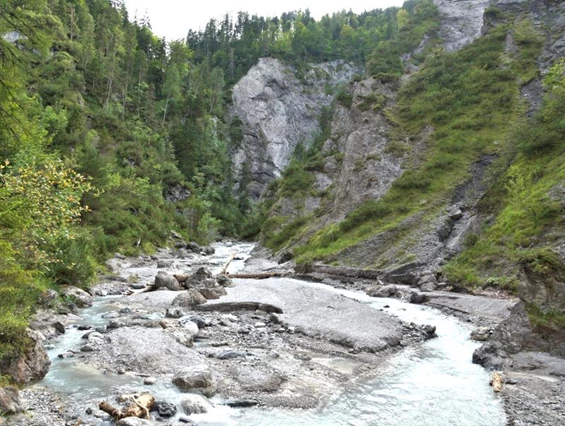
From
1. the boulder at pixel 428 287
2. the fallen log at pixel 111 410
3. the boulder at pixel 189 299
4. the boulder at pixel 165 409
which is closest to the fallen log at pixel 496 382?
the boulder at pixel 165 409

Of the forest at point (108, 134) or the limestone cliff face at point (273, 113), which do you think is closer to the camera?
the forest at point (108, 134)

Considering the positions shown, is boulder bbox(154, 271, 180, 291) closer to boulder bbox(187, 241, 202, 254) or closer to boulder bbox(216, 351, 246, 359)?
boulder bbox(216, 351, 246, 359)

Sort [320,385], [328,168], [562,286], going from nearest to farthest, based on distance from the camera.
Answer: [320,385]
[562,286]
[328,168]

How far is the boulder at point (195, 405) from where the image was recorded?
32.5 ft

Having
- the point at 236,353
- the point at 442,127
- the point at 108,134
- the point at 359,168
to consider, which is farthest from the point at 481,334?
the point at 108,134

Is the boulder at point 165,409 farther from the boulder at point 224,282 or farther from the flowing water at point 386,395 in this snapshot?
the boulder at point 224,282

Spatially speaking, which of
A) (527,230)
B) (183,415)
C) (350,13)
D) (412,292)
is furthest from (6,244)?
(350,13)

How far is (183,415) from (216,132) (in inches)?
4393

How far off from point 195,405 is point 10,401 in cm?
377

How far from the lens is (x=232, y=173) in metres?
114

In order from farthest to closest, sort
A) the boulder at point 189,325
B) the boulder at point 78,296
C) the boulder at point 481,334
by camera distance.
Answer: the boulder at point 78,296 < the boulder at point 481,334 < the boulder at point 189,325

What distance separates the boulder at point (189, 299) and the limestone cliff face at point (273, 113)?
9916 centimetres

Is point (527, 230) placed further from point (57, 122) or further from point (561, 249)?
point (57, 122)

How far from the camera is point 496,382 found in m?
12.4
